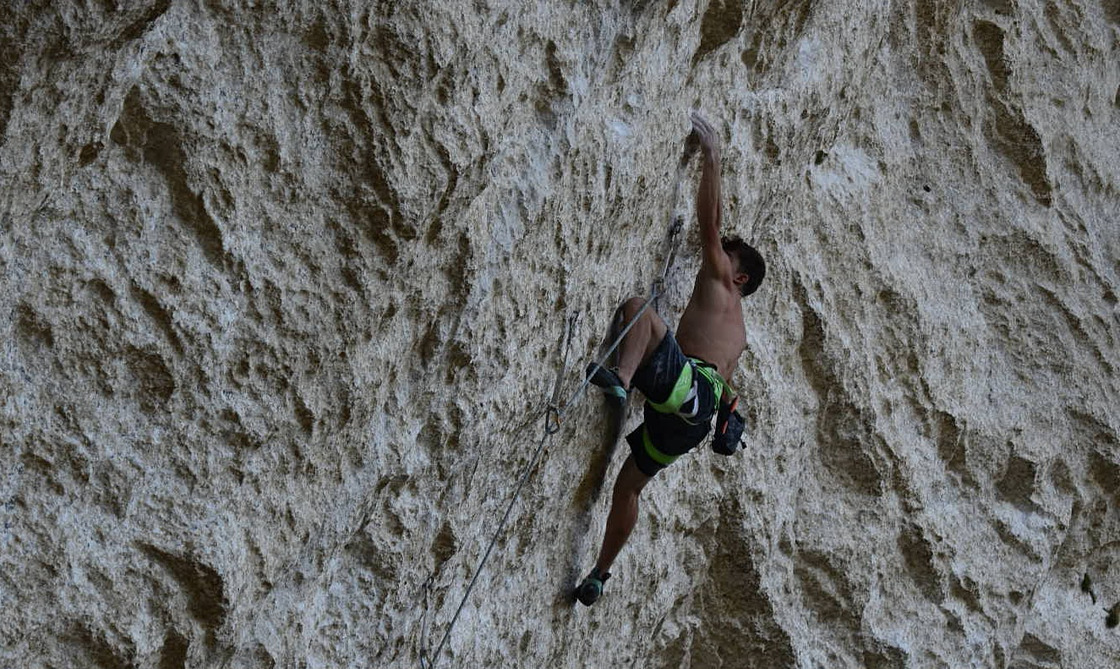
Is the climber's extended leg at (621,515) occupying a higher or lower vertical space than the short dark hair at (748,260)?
lower

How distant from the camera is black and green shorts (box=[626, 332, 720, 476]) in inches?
143

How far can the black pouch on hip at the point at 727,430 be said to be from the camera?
3793 mm

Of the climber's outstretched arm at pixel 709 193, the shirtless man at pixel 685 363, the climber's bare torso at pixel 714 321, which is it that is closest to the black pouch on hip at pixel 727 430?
the shirtless man at pixel 685 363

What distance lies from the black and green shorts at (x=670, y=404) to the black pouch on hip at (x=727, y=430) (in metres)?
0.06

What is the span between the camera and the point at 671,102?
139 inches

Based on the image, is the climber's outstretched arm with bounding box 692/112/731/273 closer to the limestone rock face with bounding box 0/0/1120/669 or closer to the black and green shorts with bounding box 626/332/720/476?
the limestone rock face with bounding box 0/0/1120/669

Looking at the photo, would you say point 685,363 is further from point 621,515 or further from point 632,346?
point 621,515

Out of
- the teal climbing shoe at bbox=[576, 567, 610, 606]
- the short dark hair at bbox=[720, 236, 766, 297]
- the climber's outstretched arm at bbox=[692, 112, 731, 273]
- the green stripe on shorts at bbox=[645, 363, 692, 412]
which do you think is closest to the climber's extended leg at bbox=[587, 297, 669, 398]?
the green stripe on shorts at bbox=[645, 363, 692, 412]

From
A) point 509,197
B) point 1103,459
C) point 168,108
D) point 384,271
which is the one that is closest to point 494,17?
point 509,197

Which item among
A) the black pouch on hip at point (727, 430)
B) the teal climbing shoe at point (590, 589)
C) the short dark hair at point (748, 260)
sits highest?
the short dark hair at point (748, 260)

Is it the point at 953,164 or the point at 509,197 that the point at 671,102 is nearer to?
the point at 509,197

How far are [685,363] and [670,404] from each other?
0.13 metres

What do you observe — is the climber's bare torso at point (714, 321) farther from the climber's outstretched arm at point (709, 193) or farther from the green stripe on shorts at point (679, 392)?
the green stripe on shorts at point (679, 392)

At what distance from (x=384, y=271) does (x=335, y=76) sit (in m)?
0.43
